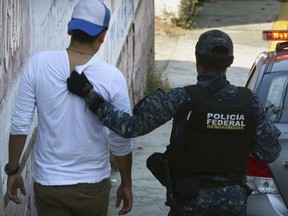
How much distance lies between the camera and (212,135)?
14.4ft

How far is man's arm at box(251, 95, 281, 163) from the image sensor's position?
4.46 metres

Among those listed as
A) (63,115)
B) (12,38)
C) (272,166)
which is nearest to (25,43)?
(12,38)

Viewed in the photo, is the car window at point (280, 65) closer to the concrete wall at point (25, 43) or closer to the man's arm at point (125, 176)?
the concrete wall at point (25, 43)

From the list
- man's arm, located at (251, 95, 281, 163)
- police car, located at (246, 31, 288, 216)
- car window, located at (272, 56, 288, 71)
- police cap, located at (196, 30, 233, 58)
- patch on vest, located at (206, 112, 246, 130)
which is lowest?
police car, located at (246, 31, 288, 216)

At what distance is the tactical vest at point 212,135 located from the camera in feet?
14.3

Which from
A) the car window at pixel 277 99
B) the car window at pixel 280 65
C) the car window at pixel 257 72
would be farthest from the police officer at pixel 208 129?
the car window at pixel 280 65

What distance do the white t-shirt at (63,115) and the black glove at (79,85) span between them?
42mm

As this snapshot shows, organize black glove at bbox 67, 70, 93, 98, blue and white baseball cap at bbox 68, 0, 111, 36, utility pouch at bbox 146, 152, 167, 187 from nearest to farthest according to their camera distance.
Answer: black glove at bbox 67, 70, 93, 98
blue and white baseball cap at bbox 68, 0, 111, 36
utility pouch at bbox 146, 152, 167, 187

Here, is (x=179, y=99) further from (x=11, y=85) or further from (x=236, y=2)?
(x=236, y=2)

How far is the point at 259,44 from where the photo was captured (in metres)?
16.3

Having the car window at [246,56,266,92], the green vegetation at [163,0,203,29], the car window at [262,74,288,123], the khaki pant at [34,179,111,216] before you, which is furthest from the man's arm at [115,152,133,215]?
the green vegetation at [163,0,203,29]

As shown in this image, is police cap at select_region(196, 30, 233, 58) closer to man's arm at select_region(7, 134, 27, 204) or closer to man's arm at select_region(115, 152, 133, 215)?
man's arm at select_region(115, 152, 133, 215)

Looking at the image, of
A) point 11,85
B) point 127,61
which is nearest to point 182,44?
point 127,61

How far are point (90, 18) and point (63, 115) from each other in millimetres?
506
